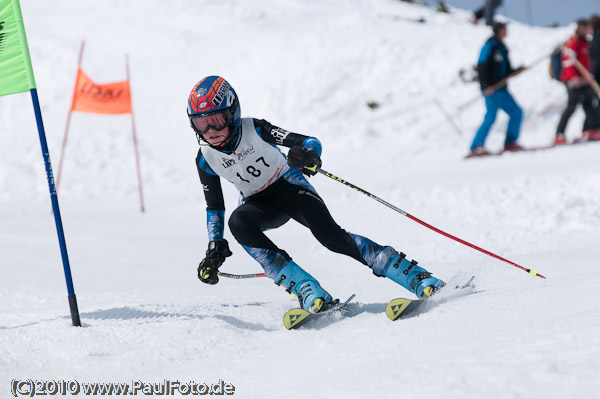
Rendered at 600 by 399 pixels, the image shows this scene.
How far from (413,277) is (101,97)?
8635 millimetres

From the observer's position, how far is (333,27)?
1850 centimetres

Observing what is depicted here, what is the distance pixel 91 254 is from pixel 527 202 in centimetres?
544

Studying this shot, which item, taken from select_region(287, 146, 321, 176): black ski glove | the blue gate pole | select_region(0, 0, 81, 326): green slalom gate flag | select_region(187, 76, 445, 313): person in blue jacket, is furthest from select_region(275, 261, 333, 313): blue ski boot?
select_region(0, 0, 81, 326): green slalom gate flag

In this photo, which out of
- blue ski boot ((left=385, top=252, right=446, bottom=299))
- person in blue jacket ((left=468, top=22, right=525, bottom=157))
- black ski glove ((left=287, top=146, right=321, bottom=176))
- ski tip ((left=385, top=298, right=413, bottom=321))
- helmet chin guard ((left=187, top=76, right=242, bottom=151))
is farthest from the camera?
person in blue jacket ((left=468, top=22, right=525, bottom=157))

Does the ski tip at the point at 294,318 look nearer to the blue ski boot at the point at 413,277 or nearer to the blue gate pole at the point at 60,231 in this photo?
the blue ski boot at the point at 413,277

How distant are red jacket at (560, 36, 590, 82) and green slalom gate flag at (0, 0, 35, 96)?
9463 millimetres

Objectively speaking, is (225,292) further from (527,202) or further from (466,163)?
(466,163)

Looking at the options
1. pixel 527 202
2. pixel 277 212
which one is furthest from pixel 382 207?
pixel 277 212

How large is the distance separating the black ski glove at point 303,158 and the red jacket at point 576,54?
27.7 ft

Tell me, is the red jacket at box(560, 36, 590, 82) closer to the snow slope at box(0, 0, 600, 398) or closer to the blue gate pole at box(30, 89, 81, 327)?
the snow slope at box(0, 0, 600, 398)

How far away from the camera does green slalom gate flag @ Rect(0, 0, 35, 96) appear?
383cm

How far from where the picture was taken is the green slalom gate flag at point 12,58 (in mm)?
3828

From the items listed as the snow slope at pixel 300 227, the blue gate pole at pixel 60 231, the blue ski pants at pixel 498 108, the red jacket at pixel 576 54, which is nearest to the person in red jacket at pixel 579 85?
the red jacket at pixel 576 54

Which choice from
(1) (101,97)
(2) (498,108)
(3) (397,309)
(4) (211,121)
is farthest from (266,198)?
(1) (101,97)
